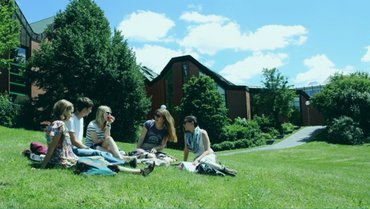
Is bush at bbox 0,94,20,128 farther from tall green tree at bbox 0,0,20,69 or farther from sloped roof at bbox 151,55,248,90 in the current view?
sloped roof at bbox 151,55,248,90

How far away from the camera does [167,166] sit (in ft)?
34.6

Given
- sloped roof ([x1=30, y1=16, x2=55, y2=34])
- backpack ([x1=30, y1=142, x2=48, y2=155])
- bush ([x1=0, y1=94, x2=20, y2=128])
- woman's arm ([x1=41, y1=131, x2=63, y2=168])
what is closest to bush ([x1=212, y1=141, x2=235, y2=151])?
bush ([x1=0, y1=94, x2=20, y2=128])

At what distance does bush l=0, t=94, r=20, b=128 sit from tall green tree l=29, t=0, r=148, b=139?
1.84 meters

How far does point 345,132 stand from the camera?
156 feet

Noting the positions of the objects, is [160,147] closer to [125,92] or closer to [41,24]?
[125,92]

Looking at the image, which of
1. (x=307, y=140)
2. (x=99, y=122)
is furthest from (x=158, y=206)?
(x=307, y=140)

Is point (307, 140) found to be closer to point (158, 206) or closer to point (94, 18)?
point (94, 18)

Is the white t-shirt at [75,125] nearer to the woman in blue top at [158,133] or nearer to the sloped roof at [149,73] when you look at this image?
the woman in blue top at [158,133]

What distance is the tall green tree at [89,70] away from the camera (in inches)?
1387

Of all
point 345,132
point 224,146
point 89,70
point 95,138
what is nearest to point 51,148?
point 95,138

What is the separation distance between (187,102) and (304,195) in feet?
123

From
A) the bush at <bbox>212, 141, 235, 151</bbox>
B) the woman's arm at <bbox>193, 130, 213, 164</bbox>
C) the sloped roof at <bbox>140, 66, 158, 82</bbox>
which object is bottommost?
the bush at <bbox>212, 141, 235, 151</bbox>

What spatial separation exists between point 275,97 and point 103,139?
52.1m

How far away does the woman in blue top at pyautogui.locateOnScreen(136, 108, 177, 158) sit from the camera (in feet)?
38.0
